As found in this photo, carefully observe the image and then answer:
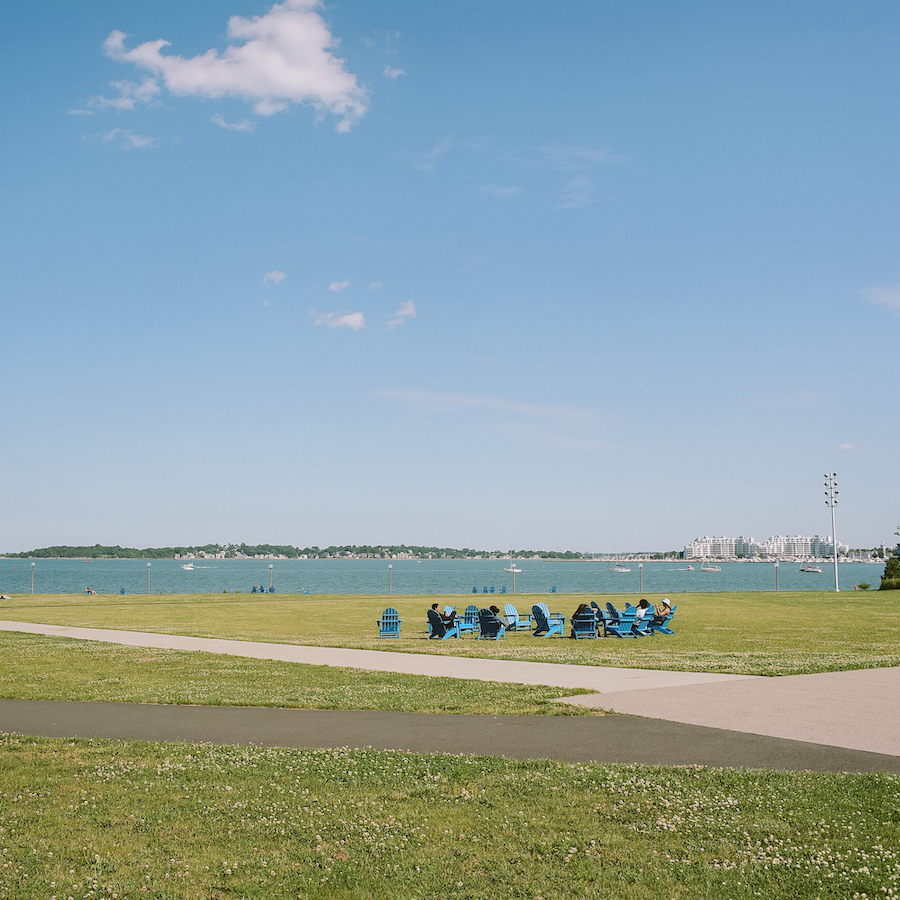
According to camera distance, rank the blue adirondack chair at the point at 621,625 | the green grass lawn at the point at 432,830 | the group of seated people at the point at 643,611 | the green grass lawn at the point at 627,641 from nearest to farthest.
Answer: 1. the green grass lawn at the point at 432,830
2. the green grass lawn at the point at 627,641
3. the group of seated people at the point at 643,611
4. the blue adirondack chair at the point at 621,625

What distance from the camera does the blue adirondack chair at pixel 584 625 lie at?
25484 millimetres

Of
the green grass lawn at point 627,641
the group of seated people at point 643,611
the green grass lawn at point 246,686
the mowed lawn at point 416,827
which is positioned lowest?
the green grass lawn at point 627,641

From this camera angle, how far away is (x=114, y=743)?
9078mm

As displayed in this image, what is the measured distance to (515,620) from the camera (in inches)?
1098

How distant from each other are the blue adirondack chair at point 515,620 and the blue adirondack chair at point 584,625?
2458 millimetres

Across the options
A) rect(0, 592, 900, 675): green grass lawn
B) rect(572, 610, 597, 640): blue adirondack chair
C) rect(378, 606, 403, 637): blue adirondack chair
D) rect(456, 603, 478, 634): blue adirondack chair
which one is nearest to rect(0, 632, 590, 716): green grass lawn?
rect(0, 592, 900, 675): green grass lawn

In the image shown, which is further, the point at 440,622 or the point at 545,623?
the point at 545,623

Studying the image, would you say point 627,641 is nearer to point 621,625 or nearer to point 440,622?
point 621,625

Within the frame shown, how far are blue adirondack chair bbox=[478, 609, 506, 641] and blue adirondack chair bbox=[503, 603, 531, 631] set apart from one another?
1.97 m

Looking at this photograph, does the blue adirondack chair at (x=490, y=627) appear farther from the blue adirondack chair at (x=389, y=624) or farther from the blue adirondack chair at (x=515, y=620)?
the blue adirondack chair at (x=389, y=624)

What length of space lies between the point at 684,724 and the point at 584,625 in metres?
15.5

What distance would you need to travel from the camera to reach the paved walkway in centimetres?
873

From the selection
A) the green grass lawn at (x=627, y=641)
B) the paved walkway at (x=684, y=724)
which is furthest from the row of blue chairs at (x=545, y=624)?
the paved walkway at (x=684, y=724)

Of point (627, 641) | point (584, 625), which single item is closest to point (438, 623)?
point (584, 625)
